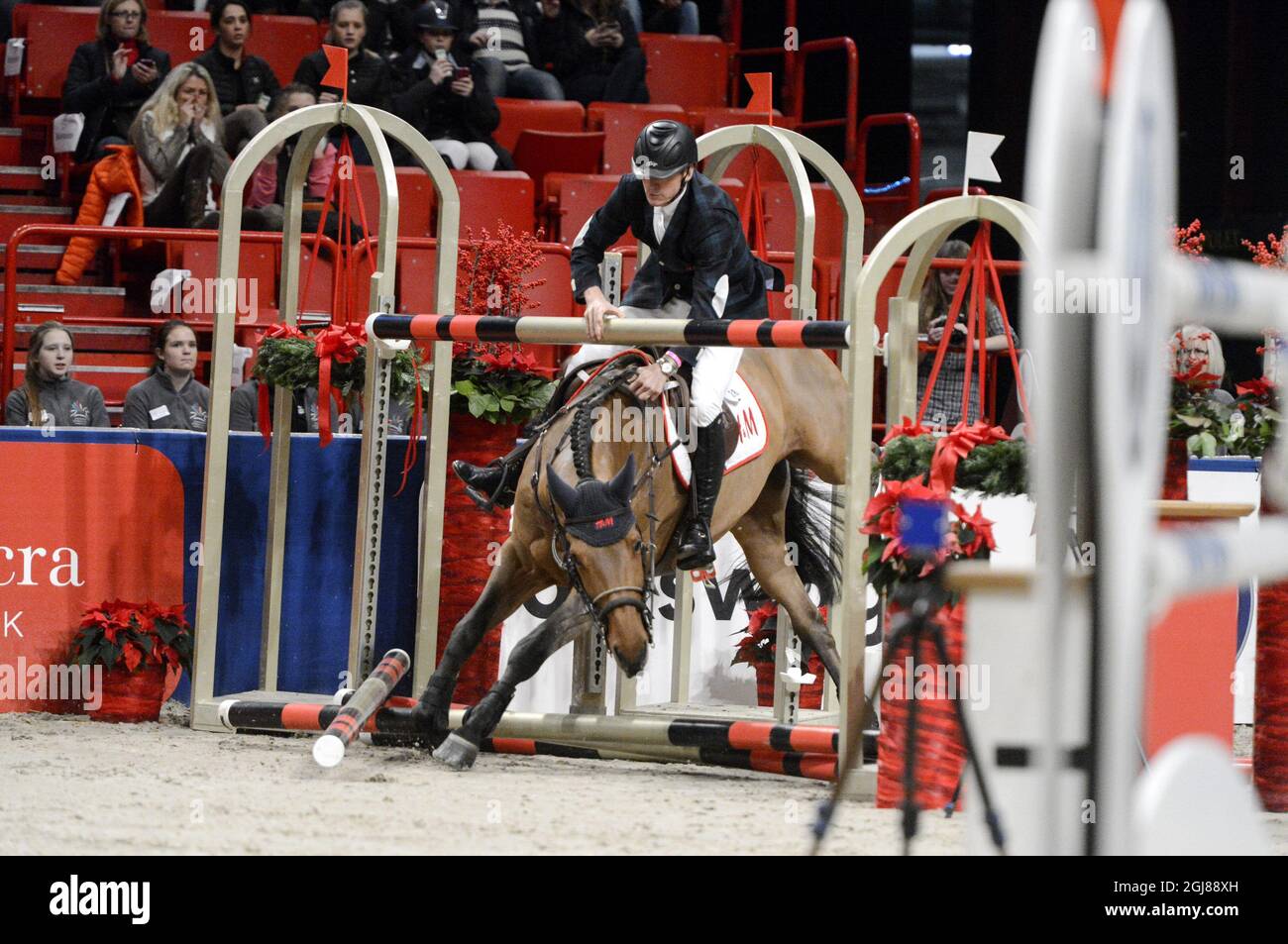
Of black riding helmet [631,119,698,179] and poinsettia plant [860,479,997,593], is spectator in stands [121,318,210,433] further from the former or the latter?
poinsettia plant [860,479,997,593]

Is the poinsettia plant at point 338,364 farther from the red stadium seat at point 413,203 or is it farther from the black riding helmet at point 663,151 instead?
the red stadium seat at point 413,203

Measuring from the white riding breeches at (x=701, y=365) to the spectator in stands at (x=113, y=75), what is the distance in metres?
4.56

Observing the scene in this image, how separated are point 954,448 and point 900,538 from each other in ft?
0.91

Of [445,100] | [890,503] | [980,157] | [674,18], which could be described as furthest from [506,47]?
Answer: [890,503]

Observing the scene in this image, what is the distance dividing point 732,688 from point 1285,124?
5720 millimetres

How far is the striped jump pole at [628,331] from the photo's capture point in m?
4.64

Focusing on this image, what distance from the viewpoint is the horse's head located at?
469 centimetres

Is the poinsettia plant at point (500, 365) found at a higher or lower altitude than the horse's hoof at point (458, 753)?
higher

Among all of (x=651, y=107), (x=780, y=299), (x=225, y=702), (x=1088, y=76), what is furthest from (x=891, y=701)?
(x=651, y=107)

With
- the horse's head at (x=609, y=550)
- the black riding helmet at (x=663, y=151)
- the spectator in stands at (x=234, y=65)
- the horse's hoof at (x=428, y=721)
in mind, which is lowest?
the horse's hoof at (x=428, y=721)

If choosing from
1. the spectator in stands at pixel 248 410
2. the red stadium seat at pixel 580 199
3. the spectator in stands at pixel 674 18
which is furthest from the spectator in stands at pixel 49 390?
the spectator in stands at pixel 674 18
